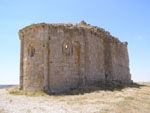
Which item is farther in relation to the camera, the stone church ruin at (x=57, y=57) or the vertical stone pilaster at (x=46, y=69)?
the stone church ruin at (x=57, y=57)

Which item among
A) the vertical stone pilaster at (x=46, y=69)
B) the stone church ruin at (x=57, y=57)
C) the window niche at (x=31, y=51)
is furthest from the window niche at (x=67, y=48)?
the window niche at (x=31, y=51)

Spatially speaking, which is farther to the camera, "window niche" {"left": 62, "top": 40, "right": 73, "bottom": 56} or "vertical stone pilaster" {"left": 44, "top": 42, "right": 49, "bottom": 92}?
"window niche" {"left": 62, "top": 40, "right": 73, "bottom": 56}

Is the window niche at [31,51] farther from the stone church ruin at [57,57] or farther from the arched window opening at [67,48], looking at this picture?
the arched window opening at [67,48]

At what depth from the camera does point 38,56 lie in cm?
1505

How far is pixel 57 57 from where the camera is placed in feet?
48.7

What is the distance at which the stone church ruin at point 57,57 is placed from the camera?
14609mm

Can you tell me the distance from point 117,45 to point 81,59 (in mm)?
10103

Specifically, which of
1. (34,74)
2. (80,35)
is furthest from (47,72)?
(80,35)

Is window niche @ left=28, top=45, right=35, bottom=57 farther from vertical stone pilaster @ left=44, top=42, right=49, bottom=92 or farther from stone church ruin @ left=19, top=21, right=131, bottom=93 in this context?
vertical stone pilaster @ left=44, top=42, right=49, bottom=92

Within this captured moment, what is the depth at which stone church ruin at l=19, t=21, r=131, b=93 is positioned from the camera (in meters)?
14.6

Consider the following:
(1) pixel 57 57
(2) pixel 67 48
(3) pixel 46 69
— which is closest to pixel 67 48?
(2) pixel 67 48

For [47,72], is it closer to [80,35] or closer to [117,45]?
[80,35]

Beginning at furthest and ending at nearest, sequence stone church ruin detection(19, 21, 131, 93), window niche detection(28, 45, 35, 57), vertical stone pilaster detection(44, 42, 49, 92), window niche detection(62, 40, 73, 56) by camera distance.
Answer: window niche detection(28, 45, 35, 57) → window niche detection(62, 40, 73, 56) → stone church ruin detection(19, 21, 131, 93) → vertical stone pilaster detection(44, 42, 49, 92)

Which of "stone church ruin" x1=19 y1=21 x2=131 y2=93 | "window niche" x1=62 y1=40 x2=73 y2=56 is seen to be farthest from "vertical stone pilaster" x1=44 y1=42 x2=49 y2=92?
"window niche" x1=62 y1=40 x2=73 y2=56
